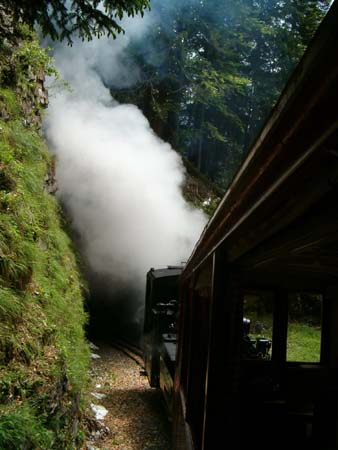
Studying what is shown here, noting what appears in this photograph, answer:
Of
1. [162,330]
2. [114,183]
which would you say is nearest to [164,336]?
[162,330]

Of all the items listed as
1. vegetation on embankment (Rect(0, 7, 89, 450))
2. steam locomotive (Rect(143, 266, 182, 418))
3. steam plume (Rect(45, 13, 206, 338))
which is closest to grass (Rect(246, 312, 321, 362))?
steam locomotive (Rect(143, 266, 182, 418))

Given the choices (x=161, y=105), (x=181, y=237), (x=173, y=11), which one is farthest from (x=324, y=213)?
(x=173, y=11)

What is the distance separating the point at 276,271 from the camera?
3.23 m

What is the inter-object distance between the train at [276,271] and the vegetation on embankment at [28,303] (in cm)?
133

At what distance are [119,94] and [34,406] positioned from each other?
60.0ft

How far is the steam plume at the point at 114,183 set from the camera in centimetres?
1584

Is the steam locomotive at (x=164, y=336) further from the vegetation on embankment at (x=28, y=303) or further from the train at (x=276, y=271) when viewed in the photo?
the vegetation on embankment at (x=28, y=303)

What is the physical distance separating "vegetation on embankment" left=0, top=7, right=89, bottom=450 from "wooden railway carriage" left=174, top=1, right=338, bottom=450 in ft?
4.37

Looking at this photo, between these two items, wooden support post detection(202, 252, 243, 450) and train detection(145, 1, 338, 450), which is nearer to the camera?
train detection(145, 1, 338, 450)

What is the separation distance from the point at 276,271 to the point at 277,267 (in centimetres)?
41

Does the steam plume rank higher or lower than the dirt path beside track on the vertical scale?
higher

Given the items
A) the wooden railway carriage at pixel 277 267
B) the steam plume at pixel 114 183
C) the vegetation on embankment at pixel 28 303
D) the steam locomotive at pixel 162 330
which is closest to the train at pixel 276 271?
the wooden railway carriage at pixel 277 267

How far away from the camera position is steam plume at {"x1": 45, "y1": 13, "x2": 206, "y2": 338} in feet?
52.0

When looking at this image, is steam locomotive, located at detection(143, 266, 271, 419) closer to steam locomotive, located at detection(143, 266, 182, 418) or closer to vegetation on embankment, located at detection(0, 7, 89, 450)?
steam locomotive, located at detection(143, 266, 182, 418)
